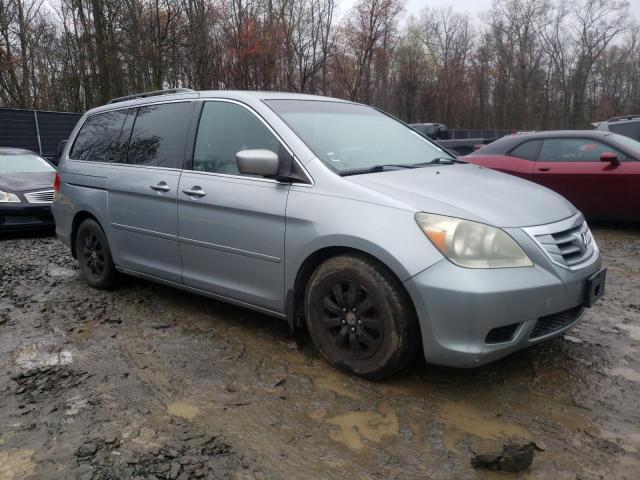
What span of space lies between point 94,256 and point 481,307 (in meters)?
3.79

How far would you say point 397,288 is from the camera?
2.84 m

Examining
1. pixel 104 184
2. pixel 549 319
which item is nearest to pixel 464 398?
pixel 549 319

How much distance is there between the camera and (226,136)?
3.82 m

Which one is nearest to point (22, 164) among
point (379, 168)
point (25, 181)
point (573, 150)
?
point (25, 181)

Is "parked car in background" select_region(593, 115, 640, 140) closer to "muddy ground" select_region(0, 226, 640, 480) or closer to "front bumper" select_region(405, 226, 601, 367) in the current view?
"muddy ground" select_region(0, 226, 640, 480)

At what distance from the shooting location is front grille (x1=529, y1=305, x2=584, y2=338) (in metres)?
2.84

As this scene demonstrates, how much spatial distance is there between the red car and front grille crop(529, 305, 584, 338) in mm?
4935

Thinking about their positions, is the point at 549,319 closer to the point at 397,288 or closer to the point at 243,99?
the point at 397,288

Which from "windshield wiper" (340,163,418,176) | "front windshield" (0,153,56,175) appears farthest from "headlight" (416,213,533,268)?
"front windshield" (0,153,56,175)

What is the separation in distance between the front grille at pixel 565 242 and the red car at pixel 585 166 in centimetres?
458

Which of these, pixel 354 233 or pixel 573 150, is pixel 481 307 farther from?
pixel 573 150

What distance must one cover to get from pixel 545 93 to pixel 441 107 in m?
11.9

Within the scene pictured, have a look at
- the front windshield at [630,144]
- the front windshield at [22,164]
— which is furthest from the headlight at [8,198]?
the front windshield at [630,144]

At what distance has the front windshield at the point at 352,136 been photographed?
3457mm
